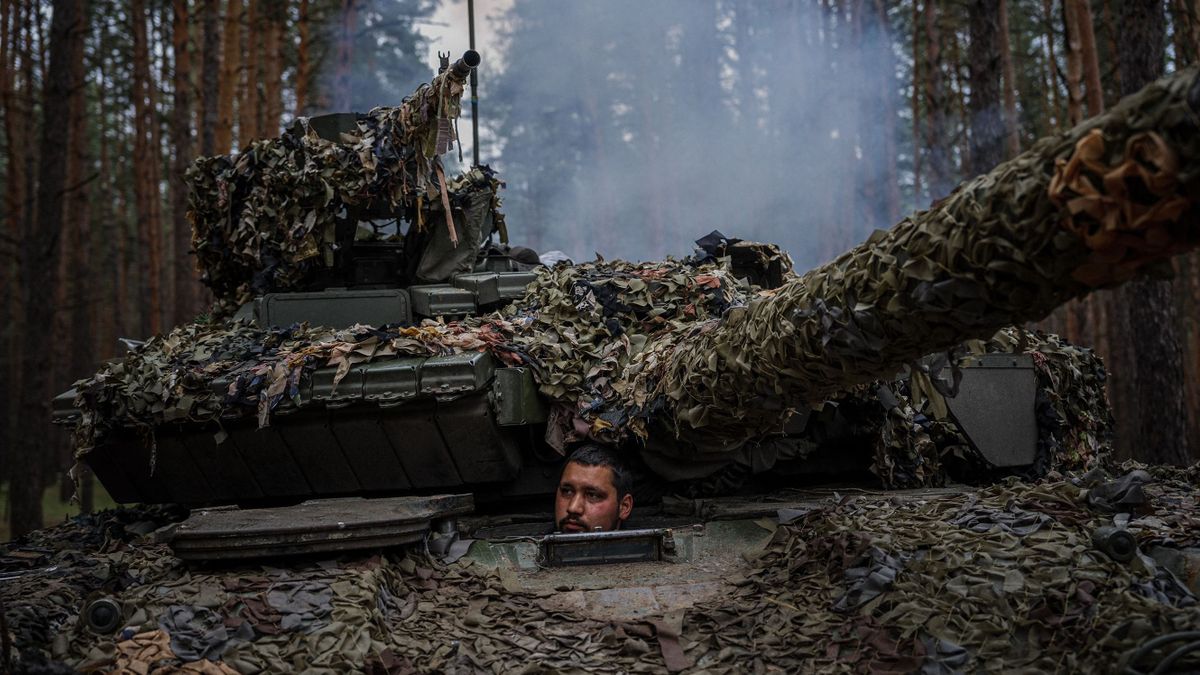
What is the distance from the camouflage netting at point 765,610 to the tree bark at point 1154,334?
6.19 metres

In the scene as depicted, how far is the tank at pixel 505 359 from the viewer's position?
3463 mm

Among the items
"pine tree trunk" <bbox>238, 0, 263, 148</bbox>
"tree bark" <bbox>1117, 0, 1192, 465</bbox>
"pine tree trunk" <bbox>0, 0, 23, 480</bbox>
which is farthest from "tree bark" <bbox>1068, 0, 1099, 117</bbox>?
"pine tree trunk" <bbox>0, 0, 23, 480</bbox>

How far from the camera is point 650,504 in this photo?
197 inches

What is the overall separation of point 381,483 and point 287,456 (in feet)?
1.53

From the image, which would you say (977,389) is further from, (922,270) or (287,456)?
(287,456)

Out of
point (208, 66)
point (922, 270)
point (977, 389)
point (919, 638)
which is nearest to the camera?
point (922, 270)

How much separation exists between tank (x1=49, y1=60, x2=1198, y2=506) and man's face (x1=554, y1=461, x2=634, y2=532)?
0.20m

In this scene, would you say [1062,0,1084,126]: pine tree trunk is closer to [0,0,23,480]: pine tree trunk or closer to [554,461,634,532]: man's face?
[554,461,634,532]: man's face

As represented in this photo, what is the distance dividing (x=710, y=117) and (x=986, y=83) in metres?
16.7

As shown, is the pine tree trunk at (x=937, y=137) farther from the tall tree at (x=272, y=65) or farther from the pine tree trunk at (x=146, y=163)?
the pine tree trunk at (x=146, y=163)

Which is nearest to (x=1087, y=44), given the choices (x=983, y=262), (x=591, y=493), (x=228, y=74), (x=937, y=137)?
(x=937, y=137)

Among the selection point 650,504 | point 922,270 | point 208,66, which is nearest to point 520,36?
point 208,66

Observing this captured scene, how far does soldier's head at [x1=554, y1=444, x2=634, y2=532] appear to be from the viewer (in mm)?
4332

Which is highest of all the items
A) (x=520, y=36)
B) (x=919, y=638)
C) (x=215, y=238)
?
(x=520, y=36)
